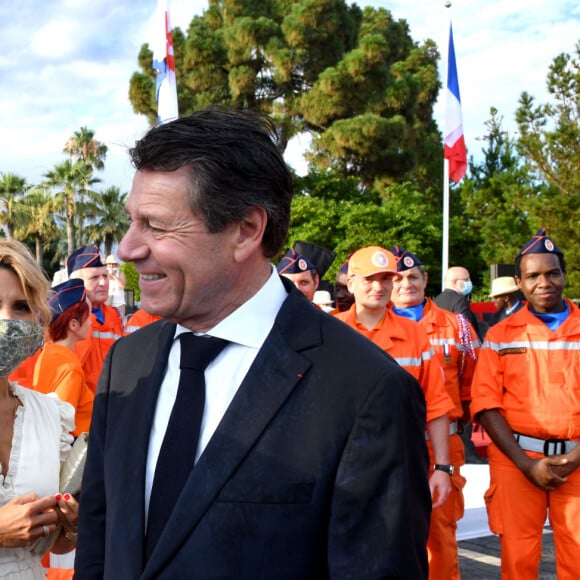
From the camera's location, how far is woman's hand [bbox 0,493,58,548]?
2.22m

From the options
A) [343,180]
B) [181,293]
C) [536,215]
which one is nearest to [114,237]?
[343,180]

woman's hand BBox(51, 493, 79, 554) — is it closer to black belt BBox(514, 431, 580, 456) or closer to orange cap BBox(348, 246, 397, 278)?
orange cap BBox(348, 246, 397, 278)

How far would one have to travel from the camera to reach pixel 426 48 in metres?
33.4

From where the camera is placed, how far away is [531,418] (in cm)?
411

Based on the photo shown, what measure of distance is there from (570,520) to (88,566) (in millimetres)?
3136

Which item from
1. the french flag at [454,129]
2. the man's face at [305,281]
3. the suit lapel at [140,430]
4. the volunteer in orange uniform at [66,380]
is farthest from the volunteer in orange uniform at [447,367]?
the french flag at [454,129]

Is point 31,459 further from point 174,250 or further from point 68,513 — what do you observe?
point 174,250

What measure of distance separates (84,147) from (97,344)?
47103mm

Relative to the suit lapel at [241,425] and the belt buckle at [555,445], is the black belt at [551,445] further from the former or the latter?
the suit lapel at [241,425]

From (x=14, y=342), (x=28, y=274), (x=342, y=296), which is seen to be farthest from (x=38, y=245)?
(x=14, y=342)

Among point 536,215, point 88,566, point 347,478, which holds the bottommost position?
point 88,566

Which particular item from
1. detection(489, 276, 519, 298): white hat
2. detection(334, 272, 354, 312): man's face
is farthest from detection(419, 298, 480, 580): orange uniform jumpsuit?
detection(489, 276, 519, 298): white hat

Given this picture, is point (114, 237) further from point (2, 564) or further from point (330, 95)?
point (2, 564)

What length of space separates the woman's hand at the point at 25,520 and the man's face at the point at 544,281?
3.19m
